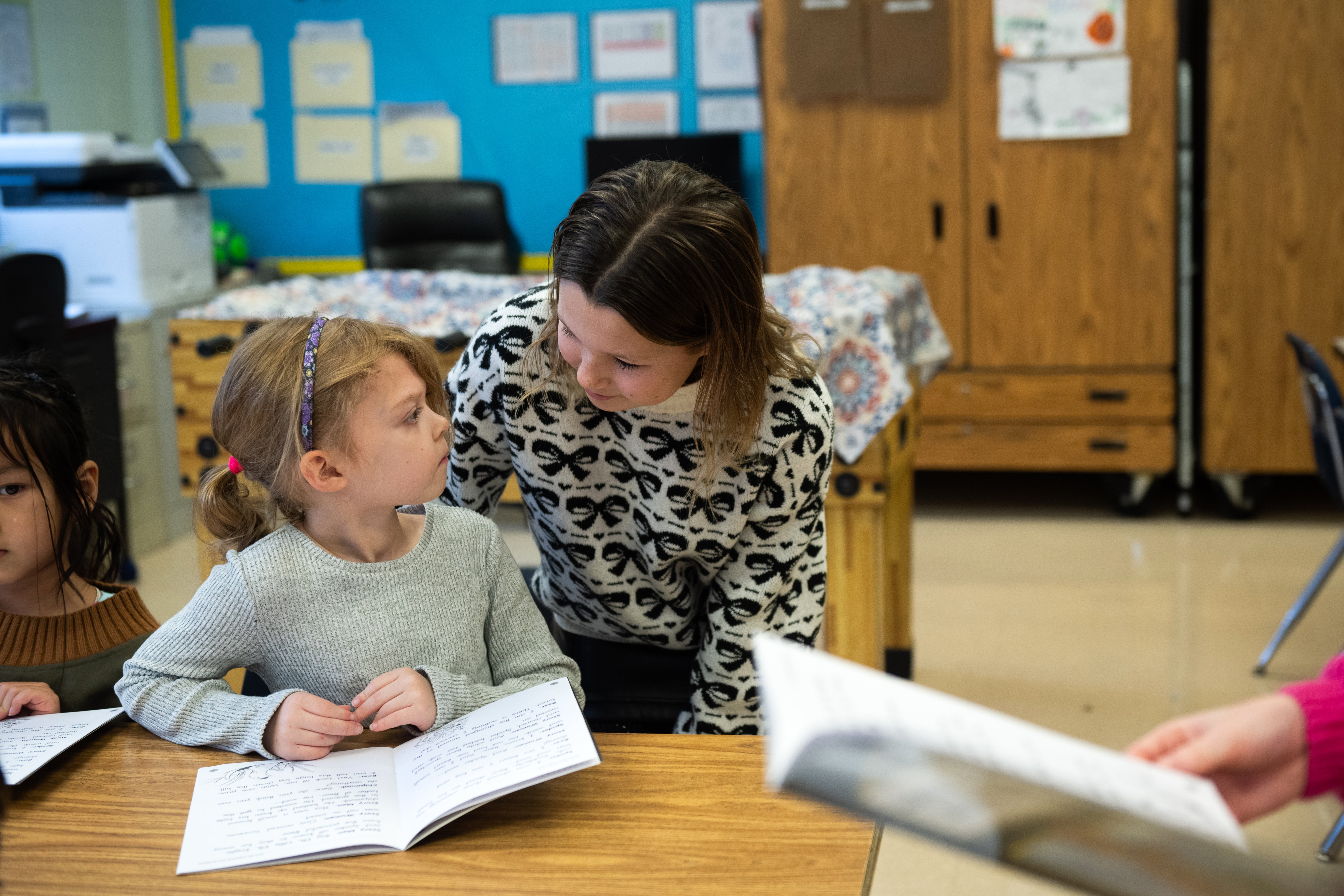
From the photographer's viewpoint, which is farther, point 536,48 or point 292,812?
point 536,48

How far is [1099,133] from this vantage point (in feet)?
12.0

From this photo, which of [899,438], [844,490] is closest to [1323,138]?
[899,438]

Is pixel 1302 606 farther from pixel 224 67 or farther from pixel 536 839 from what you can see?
pixel 224 67

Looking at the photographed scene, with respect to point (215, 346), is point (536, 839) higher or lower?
lower

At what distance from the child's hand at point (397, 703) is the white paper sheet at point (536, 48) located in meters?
3.87

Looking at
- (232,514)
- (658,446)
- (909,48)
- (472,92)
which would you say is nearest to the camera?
(232,514)

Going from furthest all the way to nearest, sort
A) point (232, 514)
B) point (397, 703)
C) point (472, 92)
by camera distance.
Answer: point (472, 92) → point (232, 514) → point (397, 703)

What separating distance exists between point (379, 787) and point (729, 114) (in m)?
3.84

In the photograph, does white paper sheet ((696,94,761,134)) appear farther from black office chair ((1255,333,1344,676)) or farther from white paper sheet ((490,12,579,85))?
black office chair ((1255,333,1344,676))

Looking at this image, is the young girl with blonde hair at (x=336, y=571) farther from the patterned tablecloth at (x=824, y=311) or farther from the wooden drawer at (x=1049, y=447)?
the wooden drawer at (x=1049, y=447)

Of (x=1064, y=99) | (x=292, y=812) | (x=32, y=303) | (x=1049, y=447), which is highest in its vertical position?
(x=1064, y=99)

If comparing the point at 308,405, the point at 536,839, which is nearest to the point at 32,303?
the point at 308,405

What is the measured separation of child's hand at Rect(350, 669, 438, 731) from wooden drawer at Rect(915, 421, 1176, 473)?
299 centimetres

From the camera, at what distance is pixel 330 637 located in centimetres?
108
